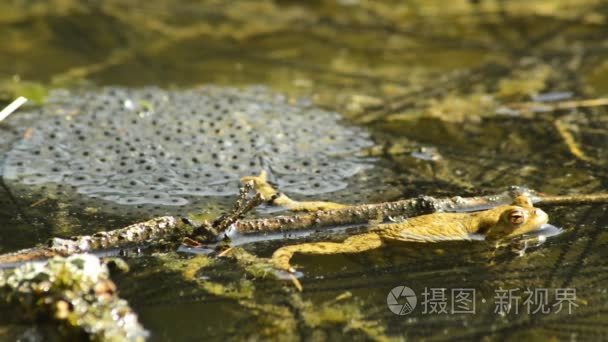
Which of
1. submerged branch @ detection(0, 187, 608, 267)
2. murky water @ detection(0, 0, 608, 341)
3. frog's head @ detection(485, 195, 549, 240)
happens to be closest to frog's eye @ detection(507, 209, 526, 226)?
frog's head @ detection(485, 195, 549, 240)

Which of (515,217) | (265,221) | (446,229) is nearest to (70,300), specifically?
(265,221)

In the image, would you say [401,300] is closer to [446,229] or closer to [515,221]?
[446,229]

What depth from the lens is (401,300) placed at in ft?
7.82

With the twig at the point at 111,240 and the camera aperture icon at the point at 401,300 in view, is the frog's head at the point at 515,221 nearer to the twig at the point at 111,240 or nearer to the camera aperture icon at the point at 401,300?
the camera aperture icon at the point at 401,300

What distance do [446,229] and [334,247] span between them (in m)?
0.41

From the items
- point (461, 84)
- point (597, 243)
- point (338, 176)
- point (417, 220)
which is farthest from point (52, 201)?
point (461, 84)

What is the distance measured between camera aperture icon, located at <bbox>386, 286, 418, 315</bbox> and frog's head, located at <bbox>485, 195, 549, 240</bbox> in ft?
1.59

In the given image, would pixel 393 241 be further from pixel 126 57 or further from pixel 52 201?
pixel 126 57

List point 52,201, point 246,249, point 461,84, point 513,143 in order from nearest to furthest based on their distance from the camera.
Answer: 1. point 246,249
2. point 52,201
3. point 513,143
4. point 461,84

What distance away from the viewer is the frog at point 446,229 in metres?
2.66

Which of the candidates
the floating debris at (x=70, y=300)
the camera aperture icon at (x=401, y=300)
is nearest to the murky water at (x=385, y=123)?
the camera aperture icon at (x=401, y=300)

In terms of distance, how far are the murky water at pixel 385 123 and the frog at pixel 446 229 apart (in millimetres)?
38

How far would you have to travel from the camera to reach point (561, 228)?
112 inches

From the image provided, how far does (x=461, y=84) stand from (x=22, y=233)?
2.85 metres
